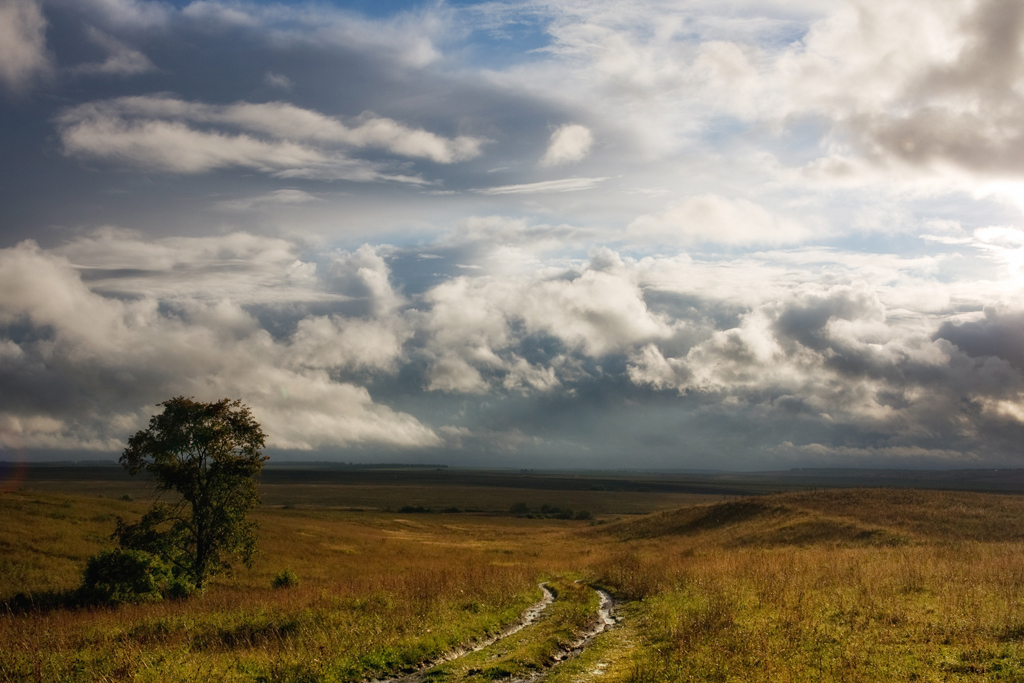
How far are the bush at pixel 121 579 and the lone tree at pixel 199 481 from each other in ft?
7.41

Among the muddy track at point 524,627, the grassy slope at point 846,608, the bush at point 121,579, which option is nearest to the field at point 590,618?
the grassy slope at point 846,608

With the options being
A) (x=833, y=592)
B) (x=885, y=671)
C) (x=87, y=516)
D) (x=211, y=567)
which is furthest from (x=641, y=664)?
(x=87, y=516)

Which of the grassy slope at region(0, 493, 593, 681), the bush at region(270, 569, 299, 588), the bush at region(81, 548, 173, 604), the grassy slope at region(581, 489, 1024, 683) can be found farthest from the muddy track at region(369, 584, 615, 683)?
the bush at region(81, 548, 173, 604)

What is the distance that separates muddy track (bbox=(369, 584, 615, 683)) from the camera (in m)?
14.0

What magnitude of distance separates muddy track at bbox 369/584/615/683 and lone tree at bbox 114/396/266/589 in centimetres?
1725

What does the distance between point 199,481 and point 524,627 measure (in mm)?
20455

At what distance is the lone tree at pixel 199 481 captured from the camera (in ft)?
101

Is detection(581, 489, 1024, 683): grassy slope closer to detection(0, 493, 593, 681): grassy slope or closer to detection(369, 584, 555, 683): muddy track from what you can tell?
detection(369, 584, 555, 683): muddy track

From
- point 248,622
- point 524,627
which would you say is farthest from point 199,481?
point 524,627

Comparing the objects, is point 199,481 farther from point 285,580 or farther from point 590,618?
point 590,618

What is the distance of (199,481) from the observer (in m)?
31.7

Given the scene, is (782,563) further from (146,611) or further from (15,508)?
(15,508)

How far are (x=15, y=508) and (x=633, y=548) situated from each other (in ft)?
155

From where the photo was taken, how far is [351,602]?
22828mm
